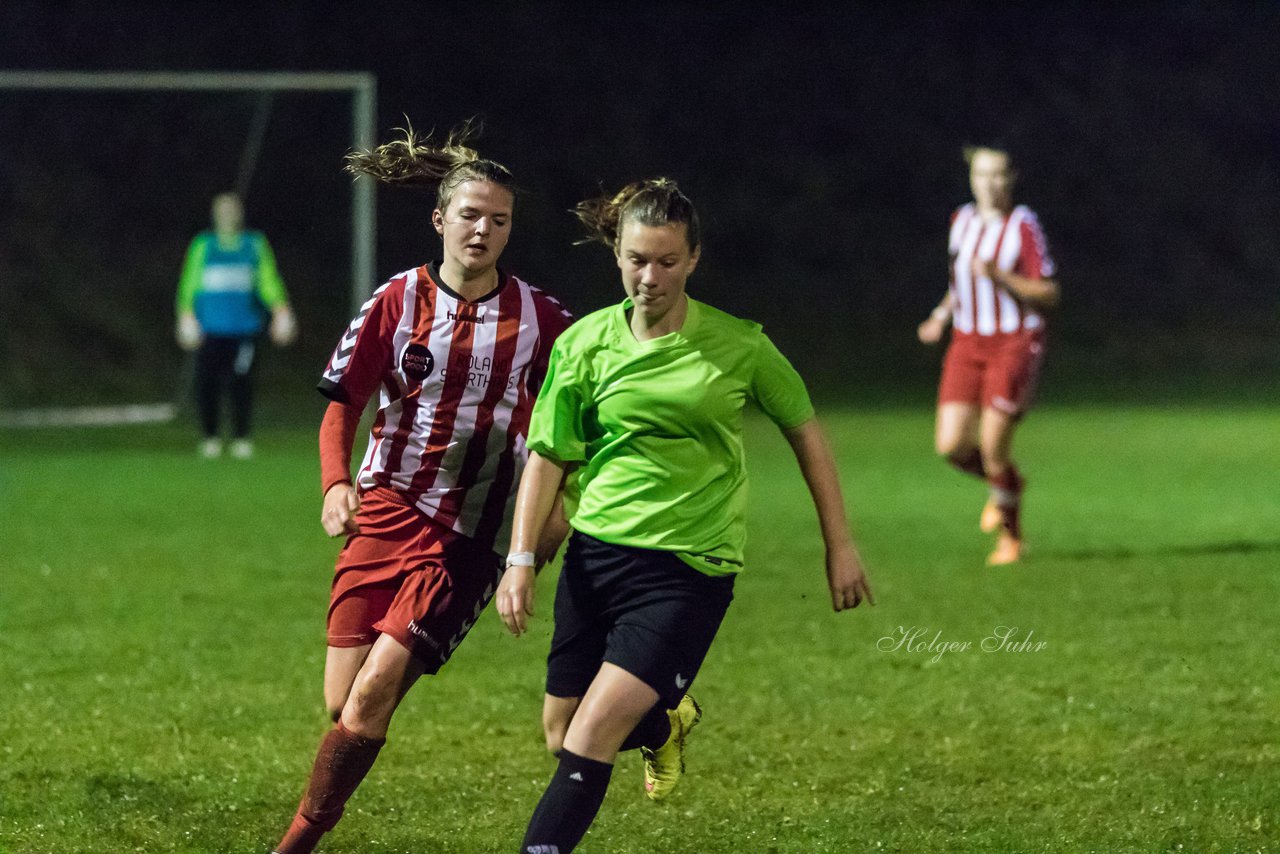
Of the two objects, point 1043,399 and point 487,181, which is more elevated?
point 487,181

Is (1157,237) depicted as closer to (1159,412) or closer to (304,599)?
(1159,412)

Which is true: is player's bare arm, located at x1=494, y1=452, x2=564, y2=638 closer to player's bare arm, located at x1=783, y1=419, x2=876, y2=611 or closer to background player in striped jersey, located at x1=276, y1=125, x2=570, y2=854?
background player in striped jersey, located at x1=276, y1=125, x2=570, y2=854

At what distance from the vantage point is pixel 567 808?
12.7ft

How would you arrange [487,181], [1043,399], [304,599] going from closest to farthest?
[487,181]
[304,599]
[1043,399]

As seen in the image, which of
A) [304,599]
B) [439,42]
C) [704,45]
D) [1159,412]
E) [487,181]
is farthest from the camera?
[704,45]

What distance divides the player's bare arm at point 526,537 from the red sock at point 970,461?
552 centimetres

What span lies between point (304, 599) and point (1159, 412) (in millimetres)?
12915

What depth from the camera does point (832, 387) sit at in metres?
22.5

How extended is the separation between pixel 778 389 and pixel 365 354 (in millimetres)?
1023

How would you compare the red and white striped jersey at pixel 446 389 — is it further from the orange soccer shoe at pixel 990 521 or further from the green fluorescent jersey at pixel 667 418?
the orange soccer shoe at pixel 990 521

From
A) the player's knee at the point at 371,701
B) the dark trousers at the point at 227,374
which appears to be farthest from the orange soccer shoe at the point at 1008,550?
the dark trousers at the point at 227,374

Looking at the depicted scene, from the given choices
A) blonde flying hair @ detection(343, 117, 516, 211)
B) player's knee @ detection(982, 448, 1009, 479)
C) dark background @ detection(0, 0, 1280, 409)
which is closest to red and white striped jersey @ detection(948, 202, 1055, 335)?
player's knee @ detection(982, 448, 1009, 479)

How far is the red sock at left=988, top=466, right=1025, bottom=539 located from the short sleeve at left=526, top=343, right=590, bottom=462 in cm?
554

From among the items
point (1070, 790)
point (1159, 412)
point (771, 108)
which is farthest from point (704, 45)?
point (1070, 790)
